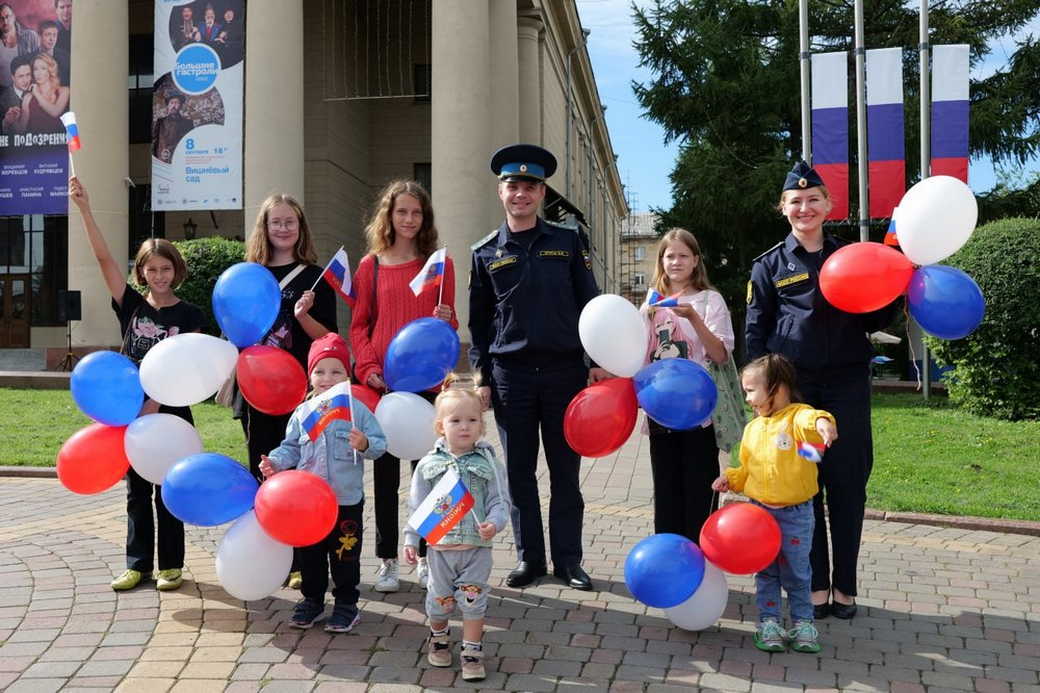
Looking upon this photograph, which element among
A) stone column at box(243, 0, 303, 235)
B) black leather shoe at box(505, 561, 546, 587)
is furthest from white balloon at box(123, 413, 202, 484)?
stone column at box(243, 0, 303, 235)

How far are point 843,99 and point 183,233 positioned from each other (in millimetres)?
19077

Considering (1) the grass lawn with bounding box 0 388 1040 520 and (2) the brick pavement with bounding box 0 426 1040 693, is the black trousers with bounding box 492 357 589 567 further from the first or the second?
(1) the grass lawn with bounding box 0 388 1040 520

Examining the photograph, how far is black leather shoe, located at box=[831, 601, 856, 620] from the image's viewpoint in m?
4.57

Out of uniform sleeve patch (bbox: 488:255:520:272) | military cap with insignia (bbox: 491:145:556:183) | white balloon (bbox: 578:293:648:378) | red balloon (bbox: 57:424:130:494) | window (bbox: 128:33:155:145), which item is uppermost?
window (bbox: 128:33:155:145)

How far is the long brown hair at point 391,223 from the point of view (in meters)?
4.91

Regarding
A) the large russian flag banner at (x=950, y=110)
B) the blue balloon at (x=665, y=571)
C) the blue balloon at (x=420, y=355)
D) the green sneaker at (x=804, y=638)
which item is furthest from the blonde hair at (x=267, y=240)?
the large russian flag banner at (x=950, y=110)

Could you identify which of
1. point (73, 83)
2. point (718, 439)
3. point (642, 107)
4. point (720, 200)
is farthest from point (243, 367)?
point (642, 107)

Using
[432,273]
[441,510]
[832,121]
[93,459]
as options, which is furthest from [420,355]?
[832,121]

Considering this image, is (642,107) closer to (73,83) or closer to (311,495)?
(73,83)

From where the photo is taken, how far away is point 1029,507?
7.02 metres

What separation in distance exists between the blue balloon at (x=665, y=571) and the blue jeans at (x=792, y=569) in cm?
33

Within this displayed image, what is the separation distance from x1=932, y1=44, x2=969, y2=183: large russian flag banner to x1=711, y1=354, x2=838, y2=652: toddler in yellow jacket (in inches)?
367

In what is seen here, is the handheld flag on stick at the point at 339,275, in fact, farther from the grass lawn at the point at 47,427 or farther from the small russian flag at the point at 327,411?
the grass lawn at the point at 47,427

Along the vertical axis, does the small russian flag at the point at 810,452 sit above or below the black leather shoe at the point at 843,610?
above
